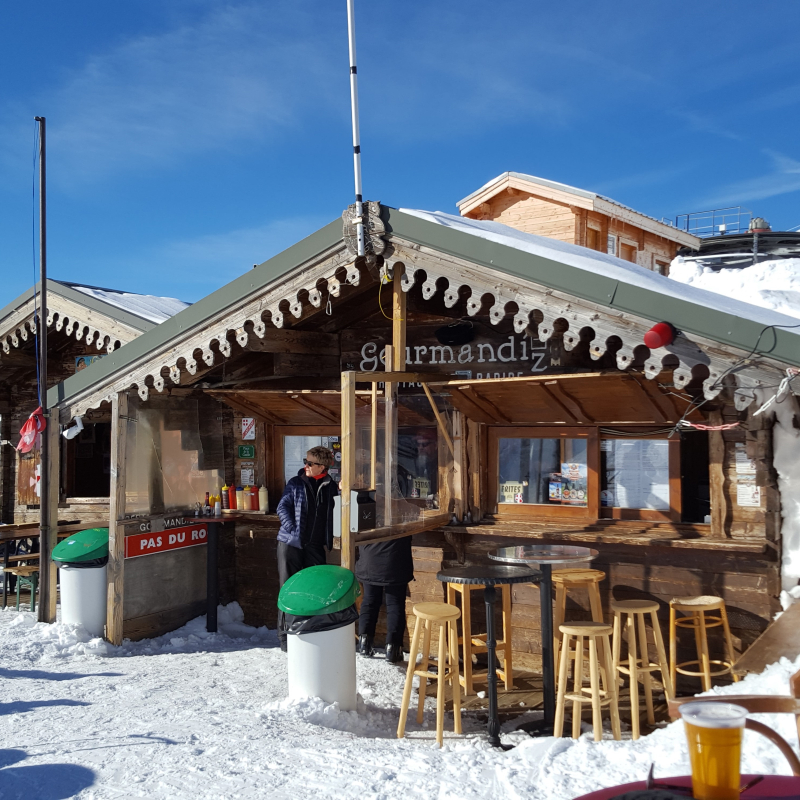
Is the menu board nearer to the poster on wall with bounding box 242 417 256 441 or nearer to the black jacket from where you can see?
the black jacket

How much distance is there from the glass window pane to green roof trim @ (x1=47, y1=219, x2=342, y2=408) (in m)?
2.97

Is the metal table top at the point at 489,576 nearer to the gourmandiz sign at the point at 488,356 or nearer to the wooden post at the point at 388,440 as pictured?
the wooden post at the point at 388,440

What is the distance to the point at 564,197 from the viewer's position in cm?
1677

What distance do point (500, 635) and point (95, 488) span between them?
1087 cm

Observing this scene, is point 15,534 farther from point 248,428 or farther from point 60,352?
point 248,428

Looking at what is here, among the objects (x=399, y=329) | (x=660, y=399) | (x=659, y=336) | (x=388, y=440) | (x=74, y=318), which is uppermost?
(x=74, y=318)

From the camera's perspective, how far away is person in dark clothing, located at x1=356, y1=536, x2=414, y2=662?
7457 mm

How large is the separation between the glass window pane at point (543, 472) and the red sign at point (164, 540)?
366 cm

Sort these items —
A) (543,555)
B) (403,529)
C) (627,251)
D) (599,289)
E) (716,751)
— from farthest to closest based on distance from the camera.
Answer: (627,251)
(403,529)
(543,555)
(599,289)
(716,751)

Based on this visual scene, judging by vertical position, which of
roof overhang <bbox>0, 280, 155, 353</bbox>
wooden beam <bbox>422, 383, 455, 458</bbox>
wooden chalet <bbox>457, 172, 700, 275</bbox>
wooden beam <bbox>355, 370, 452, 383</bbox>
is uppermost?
wooden chalet <bbox>457, 172, 700, 275</bbox>

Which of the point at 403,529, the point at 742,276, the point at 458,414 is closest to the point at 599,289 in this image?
the point at 458,414

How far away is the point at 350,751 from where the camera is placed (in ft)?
16.2

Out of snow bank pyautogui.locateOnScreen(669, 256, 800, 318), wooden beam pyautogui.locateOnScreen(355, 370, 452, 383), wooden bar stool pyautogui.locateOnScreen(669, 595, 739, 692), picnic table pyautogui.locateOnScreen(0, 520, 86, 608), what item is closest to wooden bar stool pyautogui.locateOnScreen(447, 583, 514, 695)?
wooden bar stool pyautogui.locateOnScreen(669, 595, 739, 692)

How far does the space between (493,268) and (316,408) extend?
3212 mm
